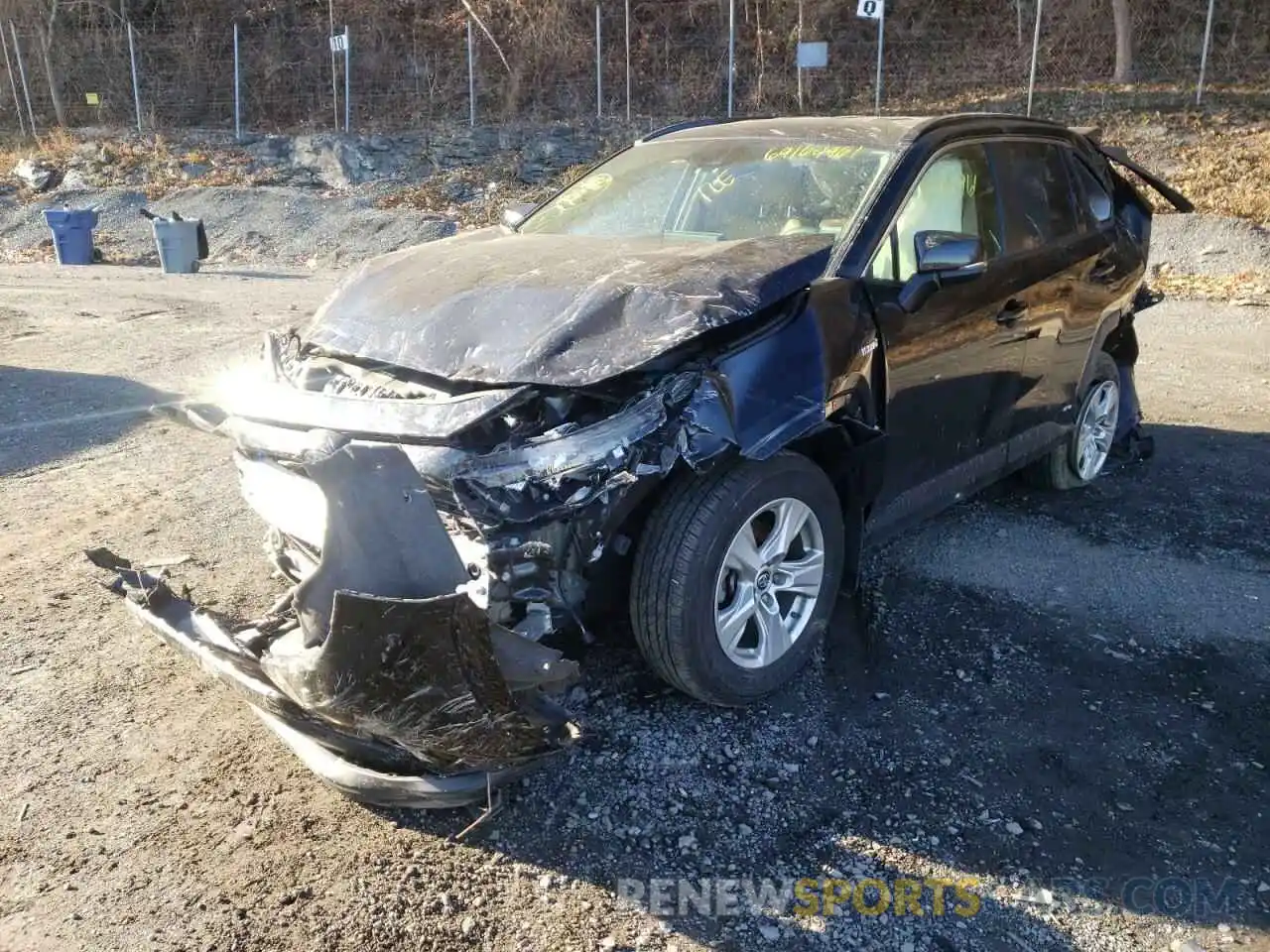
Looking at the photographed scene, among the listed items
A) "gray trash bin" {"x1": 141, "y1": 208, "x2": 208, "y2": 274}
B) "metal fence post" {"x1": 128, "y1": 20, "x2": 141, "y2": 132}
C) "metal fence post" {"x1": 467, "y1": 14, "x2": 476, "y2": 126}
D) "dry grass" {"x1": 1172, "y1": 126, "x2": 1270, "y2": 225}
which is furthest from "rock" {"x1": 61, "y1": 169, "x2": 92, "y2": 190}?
"dry grass" {"x1": 1172, "y1": 126, "x2": 1270, "y2": 225}

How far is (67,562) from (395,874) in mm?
2796

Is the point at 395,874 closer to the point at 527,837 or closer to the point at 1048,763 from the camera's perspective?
the point at 527,837

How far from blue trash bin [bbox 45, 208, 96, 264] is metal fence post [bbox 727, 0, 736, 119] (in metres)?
12.6

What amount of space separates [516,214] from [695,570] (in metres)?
2.63

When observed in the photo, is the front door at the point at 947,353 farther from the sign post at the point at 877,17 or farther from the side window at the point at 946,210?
the sign post at the point at 877,17

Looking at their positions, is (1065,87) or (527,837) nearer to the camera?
(527,837)

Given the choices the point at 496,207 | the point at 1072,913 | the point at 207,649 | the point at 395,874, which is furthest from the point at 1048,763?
the point at 496,207

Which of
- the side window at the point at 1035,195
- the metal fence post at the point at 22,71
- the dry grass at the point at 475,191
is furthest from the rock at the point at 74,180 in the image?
the side window at the point at 1035,195

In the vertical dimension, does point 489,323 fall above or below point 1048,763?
above

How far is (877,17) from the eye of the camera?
65.2ft

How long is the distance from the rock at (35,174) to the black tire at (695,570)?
22959 millimetres

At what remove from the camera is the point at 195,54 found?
2611 centimetres

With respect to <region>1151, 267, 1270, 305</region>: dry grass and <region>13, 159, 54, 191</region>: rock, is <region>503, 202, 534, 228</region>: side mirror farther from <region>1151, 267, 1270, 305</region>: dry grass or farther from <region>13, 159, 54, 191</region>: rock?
<region>13, 159, 54, 191</region>: rock

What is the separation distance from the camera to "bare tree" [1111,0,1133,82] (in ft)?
68.7
